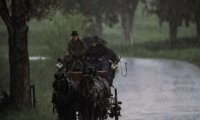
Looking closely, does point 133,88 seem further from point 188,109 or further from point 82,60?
point 82,60

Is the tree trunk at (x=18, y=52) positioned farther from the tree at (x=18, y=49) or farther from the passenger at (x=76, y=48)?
the passenger at (x=76, y=48)

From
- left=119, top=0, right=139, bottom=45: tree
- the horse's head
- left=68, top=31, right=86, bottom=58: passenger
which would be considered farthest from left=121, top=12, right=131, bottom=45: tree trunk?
the horse's head

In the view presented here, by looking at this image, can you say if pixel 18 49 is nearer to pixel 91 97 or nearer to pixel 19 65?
pixel 19 65

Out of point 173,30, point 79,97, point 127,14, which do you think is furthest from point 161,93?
point 127,14

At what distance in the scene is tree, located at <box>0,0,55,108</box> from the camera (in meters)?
20.0

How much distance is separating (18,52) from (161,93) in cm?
1000

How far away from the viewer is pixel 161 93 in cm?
2883

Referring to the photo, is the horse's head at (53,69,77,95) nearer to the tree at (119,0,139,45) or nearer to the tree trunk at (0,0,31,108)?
the tree trunk at (0,0,31,108)

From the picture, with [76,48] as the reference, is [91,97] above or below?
below

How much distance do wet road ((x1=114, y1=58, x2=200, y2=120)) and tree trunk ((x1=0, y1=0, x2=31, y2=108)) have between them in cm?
306

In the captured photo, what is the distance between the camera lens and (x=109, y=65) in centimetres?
2077

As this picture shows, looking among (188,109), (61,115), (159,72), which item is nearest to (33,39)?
(159,72)

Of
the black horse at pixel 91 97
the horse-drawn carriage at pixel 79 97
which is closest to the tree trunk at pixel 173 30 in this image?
the black horse at pixel 91 97

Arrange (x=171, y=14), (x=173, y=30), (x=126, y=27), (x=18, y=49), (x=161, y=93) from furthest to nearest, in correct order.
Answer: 1. (x=126, y=27)
2. (x=173, y=30)
3. (x=171, y=14)
4. (x=161, y=93)
5. (x=18, y=49)
